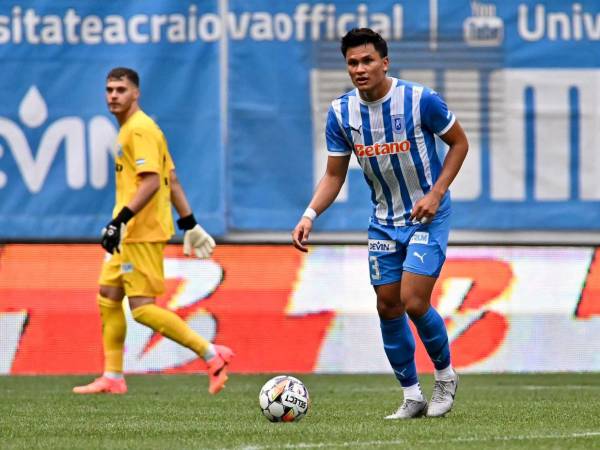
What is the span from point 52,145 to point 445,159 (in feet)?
17.8

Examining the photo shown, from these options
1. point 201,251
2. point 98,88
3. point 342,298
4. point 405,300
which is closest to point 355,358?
point 342,298

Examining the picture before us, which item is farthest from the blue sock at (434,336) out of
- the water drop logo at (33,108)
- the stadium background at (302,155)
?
the water drop logo at (33,108)

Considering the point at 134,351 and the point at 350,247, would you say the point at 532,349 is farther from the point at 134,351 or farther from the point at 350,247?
the point at 134,351

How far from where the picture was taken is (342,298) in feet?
36.5

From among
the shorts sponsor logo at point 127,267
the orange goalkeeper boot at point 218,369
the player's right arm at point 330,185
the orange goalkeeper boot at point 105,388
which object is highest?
the player's right arm at point 330,185

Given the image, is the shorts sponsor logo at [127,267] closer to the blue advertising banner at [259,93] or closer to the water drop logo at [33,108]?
the blue advertising banner at [259,93]

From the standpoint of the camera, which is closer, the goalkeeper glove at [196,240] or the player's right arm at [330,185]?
the player's right arm at [330,185]

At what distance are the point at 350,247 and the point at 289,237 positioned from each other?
0.56 meters

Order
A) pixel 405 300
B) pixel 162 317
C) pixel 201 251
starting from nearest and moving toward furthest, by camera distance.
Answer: pixel 405 300, pixel 162 317, pixel 201 251

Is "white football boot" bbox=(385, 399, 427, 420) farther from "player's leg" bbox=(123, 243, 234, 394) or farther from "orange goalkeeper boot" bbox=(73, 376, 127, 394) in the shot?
"orange goalkeeper boot" bbox=(73, 376, 127, 394)

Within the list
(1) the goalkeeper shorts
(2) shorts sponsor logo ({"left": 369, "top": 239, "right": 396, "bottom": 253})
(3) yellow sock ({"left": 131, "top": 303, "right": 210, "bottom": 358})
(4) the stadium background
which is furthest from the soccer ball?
(4) the stadium background

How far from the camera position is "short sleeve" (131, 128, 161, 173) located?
28.8 ft

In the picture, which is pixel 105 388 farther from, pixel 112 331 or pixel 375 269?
pixel 375 269

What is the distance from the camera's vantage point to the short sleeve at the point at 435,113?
22.3 feet
